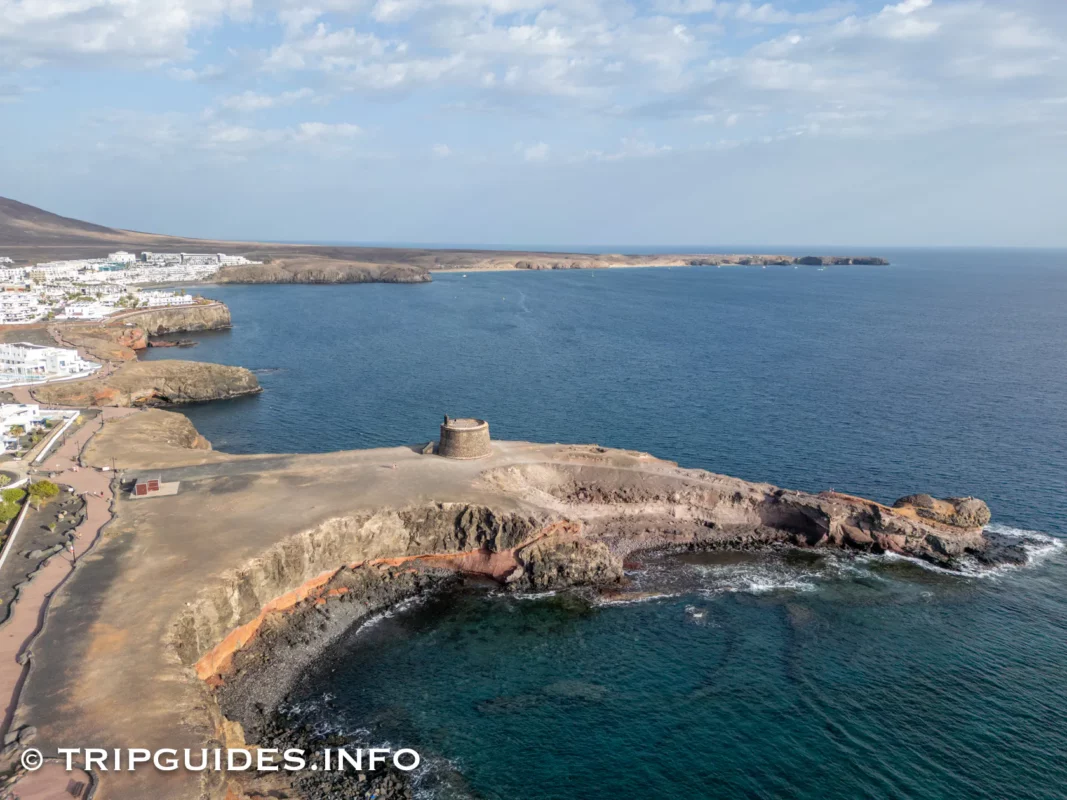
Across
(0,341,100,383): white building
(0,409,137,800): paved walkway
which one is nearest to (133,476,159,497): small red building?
(0,409,137,800): paved walkway

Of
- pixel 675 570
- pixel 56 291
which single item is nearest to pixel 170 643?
pixel 675 570

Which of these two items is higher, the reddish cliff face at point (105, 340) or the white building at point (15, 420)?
the reddish cliff face at point (105, 340)

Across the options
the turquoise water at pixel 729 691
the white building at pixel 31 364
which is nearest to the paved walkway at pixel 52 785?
the turquoise water at pixel 729 691

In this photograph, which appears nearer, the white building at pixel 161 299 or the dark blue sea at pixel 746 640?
the dark blue sea at pixel 746 640

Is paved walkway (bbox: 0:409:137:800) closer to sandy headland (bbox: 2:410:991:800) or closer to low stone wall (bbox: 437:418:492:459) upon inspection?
sandy headland (bbox: 2:410:991:800)

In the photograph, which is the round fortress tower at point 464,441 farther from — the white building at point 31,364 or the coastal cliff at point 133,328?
the coastal cliff at point 133,328

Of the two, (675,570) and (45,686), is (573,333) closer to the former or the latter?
(675,570)
